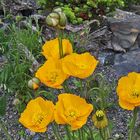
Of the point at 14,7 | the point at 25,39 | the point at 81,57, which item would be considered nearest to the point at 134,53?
the point at 25,39

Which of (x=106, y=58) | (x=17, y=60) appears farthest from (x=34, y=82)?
(x=106, y=58)

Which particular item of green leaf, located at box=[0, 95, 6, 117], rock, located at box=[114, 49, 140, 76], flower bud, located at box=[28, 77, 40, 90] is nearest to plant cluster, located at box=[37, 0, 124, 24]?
rock, located at box=[114, 49, 140, 76]

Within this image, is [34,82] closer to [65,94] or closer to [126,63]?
[65,94]

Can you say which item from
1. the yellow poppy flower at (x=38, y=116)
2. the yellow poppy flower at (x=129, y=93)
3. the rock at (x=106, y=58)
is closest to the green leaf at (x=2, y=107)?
the rock at (x=106, y=58)

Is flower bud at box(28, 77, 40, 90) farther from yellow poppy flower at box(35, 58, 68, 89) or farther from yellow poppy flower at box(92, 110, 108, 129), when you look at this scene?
yellow poppy flower at box(92, 110, 108, 129)

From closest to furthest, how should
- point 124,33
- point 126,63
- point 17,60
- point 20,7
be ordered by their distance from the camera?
point 17,60 → point 126,63 → point 124,33 → point 20,7

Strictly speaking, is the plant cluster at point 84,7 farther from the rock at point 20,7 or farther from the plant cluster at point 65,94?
the plant cluster at point 65,94
